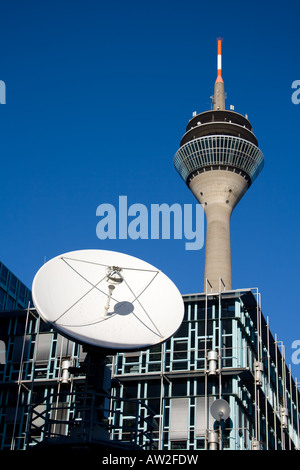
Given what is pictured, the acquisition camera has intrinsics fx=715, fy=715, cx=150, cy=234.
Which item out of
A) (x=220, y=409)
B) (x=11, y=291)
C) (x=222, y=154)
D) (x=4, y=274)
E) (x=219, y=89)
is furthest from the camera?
(x=219, y=89)

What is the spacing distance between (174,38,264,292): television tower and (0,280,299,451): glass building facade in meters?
54.6

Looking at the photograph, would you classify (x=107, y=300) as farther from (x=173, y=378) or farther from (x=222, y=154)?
(x=222, y=154)

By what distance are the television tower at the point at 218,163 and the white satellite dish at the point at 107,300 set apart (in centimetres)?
7221

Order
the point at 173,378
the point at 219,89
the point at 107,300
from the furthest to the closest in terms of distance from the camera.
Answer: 1. the point at 219,89
2. the point at 173,378
3. the point at 107,300

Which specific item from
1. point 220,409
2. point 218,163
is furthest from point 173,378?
point 218,163

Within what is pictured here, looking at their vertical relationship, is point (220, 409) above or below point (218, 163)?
below

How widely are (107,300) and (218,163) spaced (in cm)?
8334

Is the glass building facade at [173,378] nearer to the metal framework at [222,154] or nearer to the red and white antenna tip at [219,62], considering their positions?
the metal framework at [222,154]

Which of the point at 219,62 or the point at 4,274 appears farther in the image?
the point at 219,62

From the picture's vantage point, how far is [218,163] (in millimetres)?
109625

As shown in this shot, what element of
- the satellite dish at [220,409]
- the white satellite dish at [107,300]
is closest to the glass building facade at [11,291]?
the satellite dish at [220,409]

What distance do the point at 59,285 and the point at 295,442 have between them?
128ft

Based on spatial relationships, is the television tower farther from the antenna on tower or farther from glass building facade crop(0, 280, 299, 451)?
glass building facade crop(0, 280, 299, 451)
